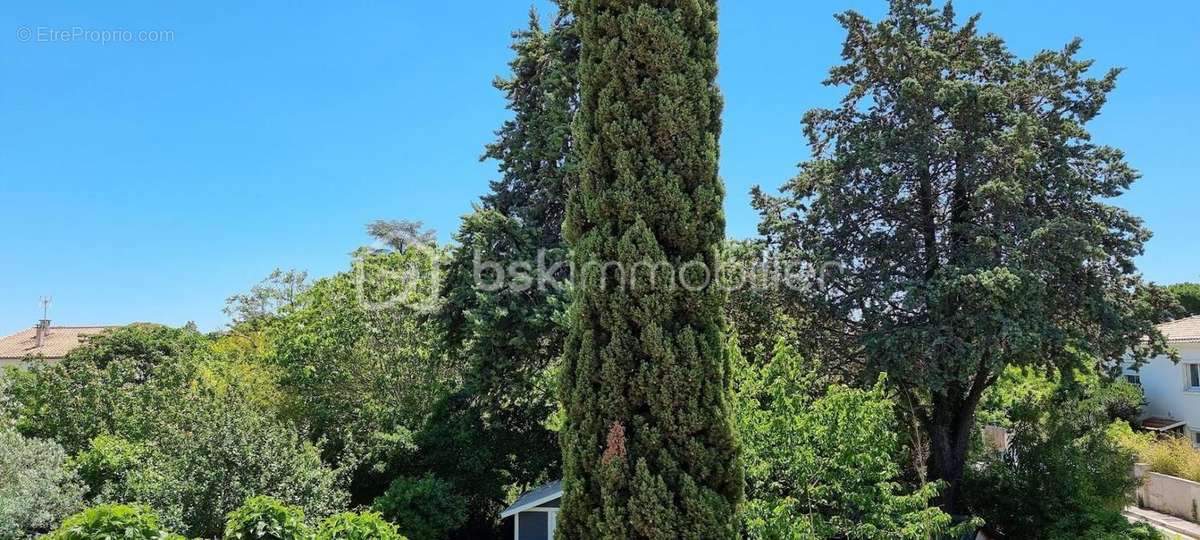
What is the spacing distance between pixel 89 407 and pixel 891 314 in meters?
20.5

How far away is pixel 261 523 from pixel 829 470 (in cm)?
716

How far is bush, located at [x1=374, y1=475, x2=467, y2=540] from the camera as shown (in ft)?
44.8

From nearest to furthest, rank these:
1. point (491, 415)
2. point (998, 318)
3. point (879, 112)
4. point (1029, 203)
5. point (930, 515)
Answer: point (930, 515), point (998, 318), point (1029, 203), point (879, 112), point (491, 415)

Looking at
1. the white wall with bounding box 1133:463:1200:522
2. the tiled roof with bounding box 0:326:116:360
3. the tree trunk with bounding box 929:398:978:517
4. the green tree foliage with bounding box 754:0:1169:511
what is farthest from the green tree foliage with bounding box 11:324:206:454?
the tiled roof with bounding box 0:326:116:360

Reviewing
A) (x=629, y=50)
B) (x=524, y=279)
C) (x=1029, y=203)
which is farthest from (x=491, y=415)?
(x=1029, y=203)

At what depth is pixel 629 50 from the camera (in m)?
6.88

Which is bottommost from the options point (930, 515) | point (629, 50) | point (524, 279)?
point (930, 515)

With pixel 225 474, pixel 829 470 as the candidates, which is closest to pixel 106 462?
pixel 225 474

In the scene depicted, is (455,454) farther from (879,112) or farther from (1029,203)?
(1029,203)

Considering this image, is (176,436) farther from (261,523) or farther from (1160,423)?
(1160,423)

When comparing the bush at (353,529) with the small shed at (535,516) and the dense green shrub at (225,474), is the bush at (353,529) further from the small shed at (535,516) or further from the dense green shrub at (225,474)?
the small shed at (535,516)

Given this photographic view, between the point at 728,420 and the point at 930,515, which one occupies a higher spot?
the point at 728,420

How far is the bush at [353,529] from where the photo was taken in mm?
8758

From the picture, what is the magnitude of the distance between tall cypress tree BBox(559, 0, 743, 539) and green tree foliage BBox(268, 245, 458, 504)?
992cm
